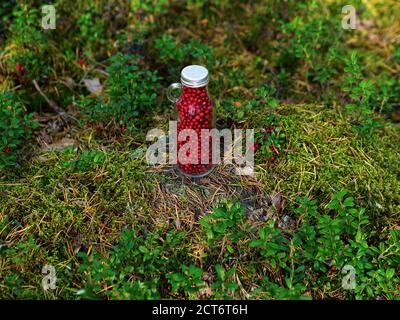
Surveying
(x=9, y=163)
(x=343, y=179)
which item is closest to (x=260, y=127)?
(x=343, y=179)

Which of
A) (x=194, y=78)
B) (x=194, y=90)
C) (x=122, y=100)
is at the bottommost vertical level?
(x=122, y=100)

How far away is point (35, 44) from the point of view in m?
4.18

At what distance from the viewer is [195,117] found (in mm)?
3123

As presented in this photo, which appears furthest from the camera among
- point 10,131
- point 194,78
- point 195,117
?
point 10,131

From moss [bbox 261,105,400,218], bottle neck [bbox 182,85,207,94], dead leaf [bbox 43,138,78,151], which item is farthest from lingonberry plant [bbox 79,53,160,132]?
moss [bbox 261,105,400,218]

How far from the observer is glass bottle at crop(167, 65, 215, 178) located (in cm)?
301

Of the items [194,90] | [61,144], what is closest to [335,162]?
[194,90]

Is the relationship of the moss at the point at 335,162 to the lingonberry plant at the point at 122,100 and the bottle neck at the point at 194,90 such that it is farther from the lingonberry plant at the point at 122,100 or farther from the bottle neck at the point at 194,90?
the lingonberry plant at the point at 122,100

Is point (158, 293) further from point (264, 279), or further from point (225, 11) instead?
point (225, 11)

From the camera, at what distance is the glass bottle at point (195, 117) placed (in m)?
3.01

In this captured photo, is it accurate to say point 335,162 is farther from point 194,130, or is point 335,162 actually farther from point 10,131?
point 10,131

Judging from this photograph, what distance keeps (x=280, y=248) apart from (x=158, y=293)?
0.73 m

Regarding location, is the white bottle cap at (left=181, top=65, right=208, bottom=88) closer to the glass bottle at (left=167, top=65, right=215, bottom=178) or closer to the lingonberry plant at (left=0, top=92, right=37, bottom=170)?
the glass bottle at (left=167, top=65, right=215, bottom=178)

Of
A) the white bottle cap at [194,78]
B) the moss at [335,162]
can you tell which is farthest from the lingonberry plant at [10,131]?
the moss at [335,162]
